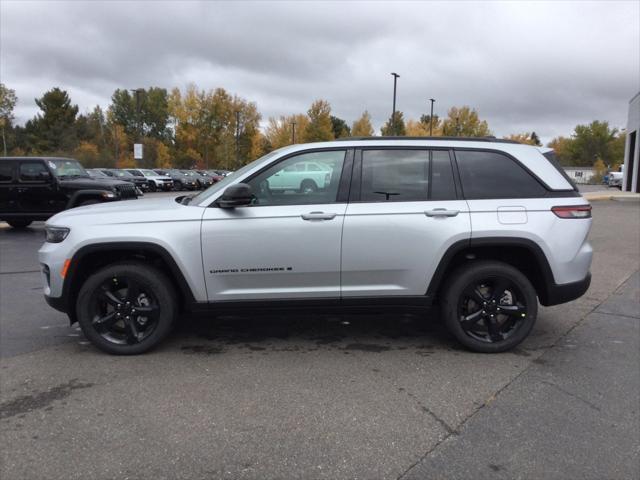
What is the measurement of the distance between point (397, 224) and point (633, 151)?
141ft

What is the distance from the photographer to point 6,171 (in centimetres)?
1293

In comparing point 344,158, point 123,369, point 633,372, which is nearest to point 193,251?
point 123,369

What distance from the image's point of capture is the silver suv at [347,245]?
4176mm

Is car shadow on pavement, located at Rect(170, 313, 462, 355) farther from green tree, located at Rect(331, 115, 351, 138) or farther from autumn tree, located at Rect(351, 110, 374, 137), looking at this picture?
green tree, located at Rect(331, 115, 351, 138)

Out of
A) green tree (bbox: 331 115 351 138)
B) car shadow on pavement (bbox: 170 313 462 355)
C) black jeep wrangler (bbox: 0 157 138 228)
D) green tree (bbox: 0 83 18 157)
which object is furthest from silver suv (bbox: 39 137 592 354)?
green tree (bbox: 331 115 351 138)

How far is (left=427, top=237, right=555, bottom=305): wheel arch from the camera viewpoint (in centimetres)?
426

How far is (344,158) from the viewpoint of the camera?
4.39 m

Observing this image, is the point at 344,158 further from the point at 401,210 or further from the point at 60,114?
the point at 60,114

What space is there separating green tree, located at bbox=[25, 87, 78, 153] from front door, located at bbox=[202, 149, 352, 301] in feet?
245

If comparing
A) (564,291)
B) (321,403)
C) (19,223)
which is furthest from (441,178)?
(19,223)

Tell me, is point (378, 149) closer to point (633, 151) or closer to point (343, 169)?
point (343, 169)

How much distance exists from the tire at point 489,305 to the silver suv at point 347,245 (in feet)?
0.03

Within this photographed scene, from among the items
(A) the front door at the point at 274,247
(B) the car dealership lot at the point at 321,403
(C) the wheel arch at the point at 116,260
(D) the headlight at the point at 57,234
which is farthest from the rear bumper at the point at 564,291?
(D) the headlight at the point at 57,234

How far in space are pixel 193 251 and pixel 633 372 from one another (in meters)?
3.56
